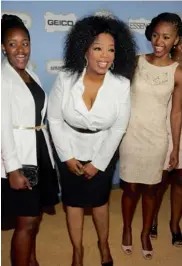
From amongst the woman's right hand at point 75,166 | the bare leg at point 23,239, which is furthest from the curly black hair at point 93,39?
the bare leg at point 23,239

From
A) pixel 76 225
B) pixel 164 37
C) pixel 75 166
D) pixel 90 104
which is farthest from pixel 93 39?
pixel 76 225

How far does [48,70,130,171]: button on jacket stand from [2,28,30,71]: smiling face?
0.88 feet

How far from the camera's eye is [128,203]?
246cm

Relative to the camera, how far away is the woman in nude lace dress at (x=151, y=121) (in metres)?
2.16

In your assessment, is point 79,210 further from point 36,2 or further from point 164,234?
point 36,2

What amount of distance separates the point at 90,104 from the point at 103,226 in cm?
81

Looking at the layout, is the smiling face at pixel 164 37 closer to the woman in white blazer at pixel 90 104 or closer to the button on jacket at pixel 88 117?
the woman in white blazer at pixel 90 104

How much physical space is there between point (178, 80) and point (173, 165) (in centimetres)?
62

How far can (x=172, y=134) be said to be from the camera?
2.40m

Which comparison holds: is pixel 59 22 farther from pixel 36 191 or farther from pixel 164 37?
pixel 36 191

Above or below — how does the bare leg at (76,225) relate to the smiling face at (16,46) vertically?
below

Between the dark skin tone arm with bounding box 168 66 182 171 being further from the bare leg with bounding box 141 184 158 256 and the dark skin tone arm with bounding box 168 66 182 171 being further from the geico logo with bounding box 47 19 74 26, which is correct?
the geico logo with bounding box 47 19 74 26

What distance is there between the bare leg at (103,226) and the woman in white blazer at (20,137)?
0.41m

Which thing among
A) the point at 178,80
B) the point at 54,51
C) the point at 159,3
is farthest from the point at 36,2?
the point at 178,80
